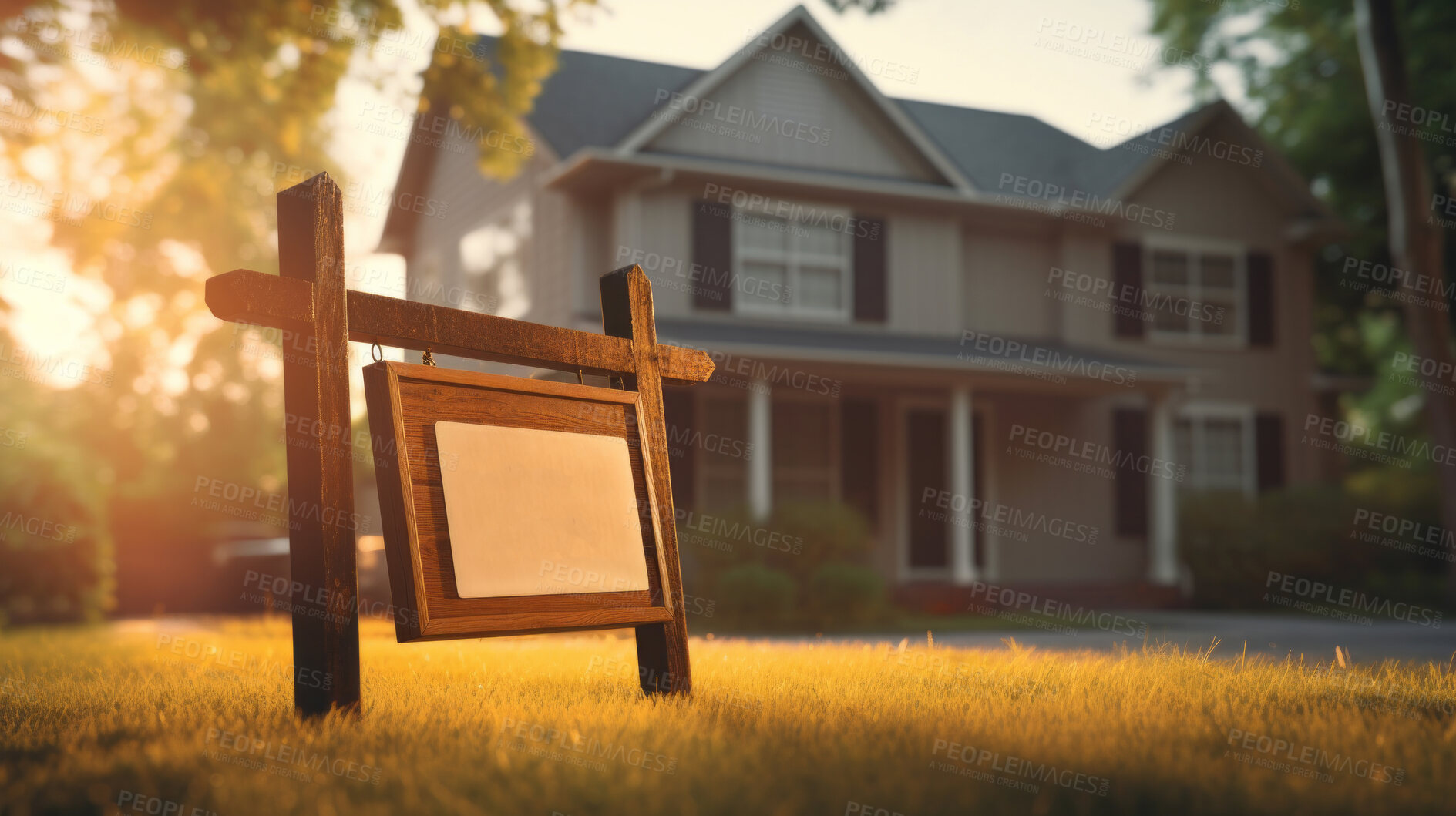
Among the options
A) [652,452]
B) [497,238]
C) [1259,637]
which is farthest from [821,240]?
[652,452]

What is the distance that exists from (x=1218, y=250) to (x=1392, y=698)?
52.0ft

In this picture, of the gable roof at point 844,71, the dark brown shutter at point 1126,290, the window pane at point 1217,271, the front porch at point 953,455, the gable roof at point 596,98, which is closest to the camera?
the front porch at point 953,455

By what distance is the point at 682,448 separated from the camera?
608 inches

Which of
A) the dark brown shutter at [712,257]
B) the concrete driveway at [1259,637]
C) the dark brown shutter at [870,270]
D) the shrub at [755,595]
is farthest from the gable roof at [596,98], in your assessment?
the concrete driveway at [1259,637]

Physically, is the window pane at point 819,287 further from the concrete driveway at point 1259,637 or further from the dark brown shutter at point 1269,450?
the dark brown shutter at point 1269,450

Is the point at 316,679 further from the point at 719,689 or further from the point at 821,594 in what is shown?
the point at 821,594

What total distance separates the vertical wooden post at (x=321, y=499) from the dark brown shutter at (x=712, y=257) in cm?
1137

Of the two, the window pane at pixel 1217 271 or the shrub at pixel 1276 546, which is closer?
the shrub at pixel 1276 546

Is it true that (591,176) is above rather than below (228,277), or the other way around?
above

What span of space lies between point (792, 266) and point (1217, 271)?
7650mm

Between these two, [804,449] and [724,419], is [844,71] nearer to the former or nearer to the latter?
[724,419]

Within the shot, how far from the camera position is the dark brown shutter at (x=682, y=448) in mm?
15336

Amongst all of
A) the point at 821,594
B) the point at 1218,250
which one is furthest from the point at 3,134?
the point at 1218,250

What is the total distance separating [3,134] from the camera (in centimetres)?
1281
